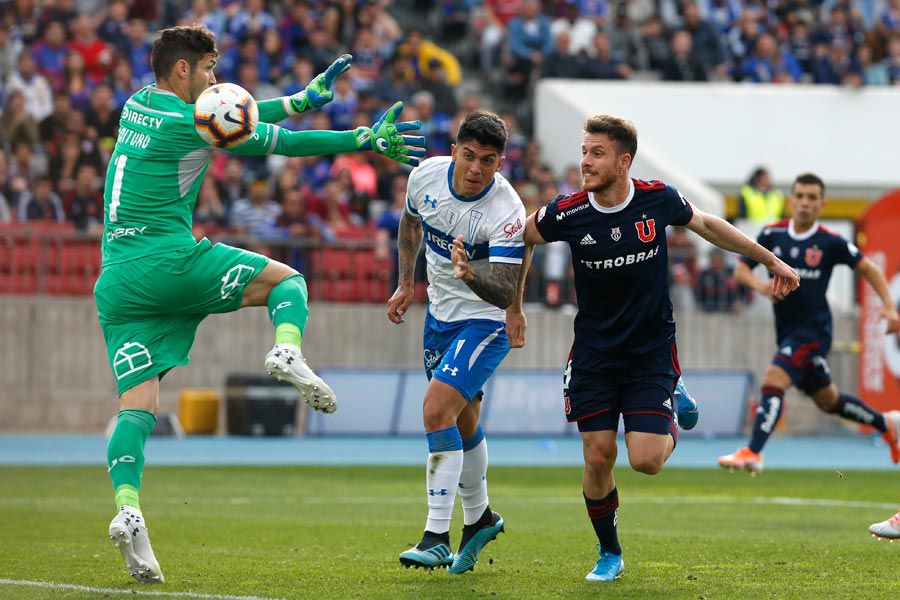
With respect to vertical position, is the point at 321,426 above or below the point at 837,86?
below

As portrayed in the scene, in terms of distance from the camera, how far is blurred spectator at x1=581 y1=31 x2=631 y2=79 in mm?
27156

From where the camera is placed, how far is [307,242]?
2045 cm

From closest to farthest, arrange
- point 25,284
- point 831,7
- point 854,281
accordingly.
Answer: point 25,284, point 854,281, point 831,7

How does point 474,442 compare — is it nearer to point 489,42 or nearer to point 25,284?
point 25,284

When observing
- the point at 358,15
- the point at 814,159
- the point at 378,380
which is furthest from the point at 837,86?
the point at 378,380

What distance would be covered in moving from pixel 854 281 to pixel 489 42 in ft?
27.1

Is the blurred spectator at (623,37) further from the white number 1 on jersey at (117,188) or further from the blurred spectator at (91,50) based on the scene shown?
the white number 1 on jersey at (117,188)

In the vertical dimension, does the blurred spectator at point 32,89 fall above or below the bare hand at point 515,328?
above

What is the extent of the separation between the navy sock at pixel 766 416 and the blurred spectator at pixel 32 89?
13057 millimetres

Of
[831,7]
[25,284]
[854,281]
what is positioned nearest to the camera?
[25,284]

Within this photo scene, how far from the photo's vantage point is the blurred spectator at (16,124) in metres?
21.7

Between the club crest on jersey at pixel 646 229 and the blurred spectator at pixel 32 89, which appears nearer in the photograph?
the club crest on jersey at pixel 646 229

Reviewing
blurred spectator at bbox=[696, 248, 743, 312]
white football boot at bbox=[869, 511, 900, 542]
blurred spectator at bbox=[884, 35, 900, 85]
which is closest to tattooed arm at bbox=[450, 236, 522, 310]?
white football boot at bbox=[869, 511, 900, 542]

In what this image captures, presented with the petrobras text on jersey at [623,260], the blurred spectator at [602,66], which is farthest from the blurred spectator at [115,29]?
the petrobras text on jersey at [623,260]
